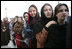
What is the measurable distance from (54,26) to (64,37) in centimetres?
19

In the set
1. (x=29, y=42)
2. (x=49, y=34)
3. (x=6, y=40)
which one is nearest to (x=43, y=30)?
(x=49, y=34)

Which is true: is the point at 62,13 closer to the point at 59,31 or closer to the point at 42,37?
the point at 59,31

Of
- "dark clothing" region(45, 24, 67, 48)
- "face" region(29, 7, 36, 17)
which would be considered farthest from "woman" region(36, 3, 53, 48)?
"face" region(29, 7, 36, 17)

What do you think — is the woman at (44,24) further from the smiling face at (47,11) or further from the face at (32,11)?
the face at (32,11)

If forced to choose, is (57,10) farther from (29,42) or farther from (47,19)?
(29,42)

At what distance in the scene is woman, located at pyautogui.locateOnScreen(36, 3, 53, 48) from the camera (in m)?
2.15

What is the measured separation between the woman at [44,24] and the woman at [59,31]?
78 millimetres

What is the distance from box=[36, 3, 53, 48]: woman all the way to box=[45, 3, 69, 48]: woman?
0.08 m

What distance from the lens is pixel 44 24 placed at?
91.3 inches

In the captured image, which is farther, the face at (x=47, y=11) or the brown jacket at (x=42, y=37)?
the face at (x=47, y=11)

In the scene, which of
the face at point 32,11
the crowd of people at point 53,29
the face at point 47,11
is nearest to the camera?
the crowd of people at point 53,29

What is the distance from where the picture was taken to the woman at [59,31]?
1.95m

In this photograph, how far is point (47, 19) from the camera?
2.33 m

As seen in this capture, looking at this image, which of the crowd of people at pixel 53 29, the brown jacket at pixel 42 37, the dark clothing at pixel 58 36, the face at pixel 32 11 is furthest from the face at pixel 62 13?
the face at pixel 32 11
